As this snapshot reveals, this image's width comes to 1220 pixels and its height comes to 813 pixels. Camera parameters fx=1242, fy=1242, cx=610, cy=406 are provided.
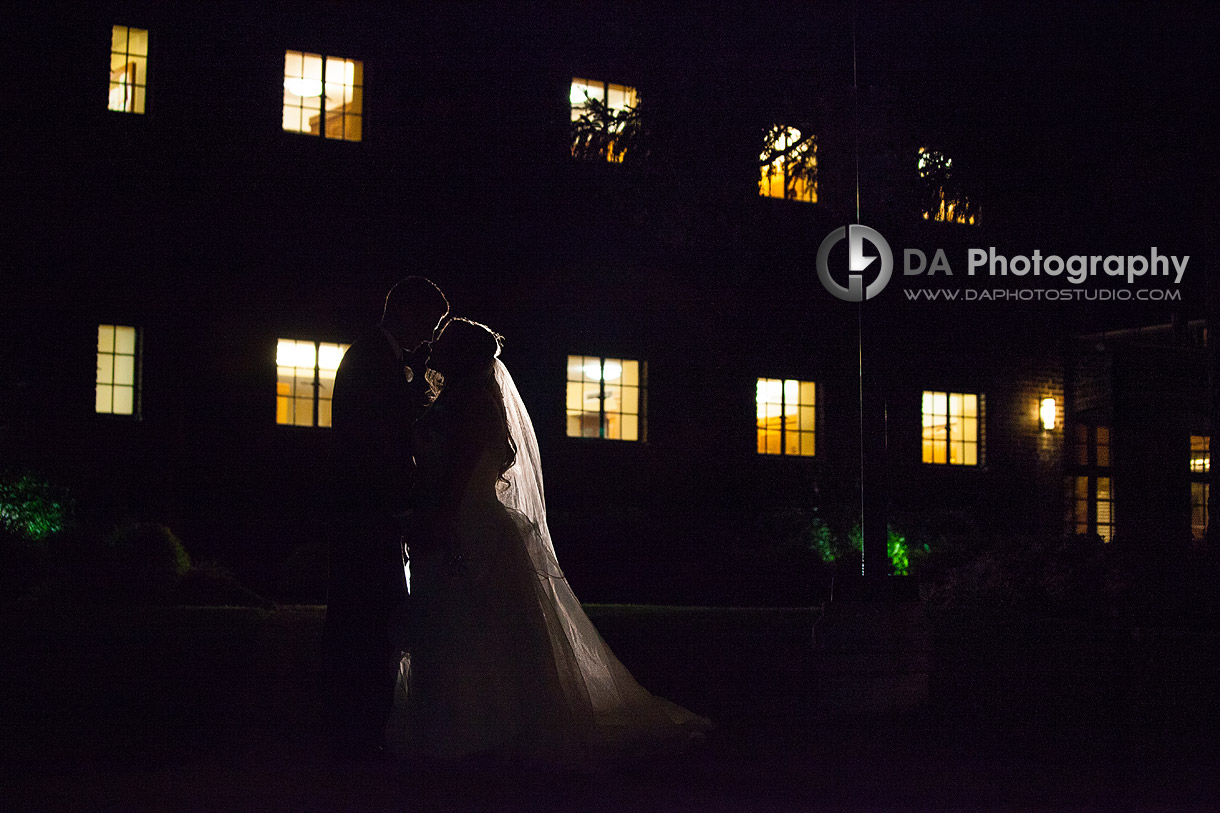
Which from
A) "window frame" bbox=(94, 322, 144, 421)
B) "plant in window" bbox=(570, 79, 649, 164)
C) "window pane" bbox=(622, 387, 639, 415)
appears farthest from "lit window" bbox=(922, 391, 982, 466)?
"window frame" bbox=(94, 322, 144, 421)

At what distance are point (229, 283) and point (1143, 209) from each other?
11192mm

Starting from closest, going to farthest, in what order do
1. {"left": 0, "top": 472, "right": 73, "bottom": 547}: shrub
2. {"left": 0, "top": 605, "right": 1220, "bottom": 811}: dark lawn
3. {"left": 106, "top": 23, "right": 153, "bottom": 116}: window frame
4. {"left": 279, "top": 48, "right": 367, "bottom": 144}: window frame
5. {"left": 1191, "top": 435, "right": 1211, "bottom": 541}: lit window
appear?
{"left": 0, "top": 605, "right": 1220, "bottom": 811}: dark lawn, {"left": 0, "top": 472, "right": 73, "bottom": 547}: shrub, {"left": 106, "top": 23, "right": 153, "bottom": 116}: window frame, {"left": 279, "top": 48, "right": 367, "bottom": 144}: window frame, {"left": 1191, "top": 435, "right": 1211, "bottom": 541}: lit window

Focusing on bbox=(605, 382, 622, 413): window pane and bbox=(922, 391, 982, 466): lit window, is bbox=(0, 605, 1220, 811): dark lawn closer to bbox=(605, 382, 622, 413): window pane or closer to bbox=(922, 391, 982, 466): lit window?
bbox=(605, 382, 622, 413): window pane

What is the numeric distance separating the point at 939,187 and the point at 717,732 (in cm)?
573

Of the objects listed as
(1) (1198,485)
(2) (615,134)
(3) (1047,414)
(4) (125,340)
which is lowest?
(1) (1198,485)

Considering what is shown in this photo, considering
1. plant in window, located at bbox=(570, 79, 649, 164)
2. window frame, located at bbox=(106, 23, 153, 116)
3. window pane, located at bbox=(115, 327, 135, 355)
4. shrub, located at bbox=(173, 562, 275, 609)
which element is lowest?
shrub, located at bbox=(173, 562, 275, 609)

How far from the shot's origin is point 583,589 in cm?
1554

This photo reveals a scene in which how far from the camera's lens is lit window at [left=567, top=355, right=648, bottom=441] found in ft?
60.8

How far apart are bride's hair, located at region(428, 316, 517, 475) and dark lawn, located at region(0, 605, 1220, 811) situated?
1578 millimetres

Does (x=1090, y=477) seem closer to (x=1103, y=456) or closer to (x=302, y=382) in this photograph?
(x=1103, y=456)

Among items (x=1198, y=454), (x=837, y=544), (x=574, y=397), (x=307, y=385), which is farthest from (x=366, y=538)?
(x=1198, y=454)

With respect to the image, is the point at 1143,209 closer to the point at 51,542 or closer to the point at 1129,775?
the point at 1129,775

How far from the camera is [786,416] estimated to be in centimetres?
2002

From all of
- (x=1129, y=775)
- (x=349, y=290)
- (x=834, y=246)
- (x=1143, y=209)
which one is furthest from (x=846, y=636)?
(x=349, y=290)
